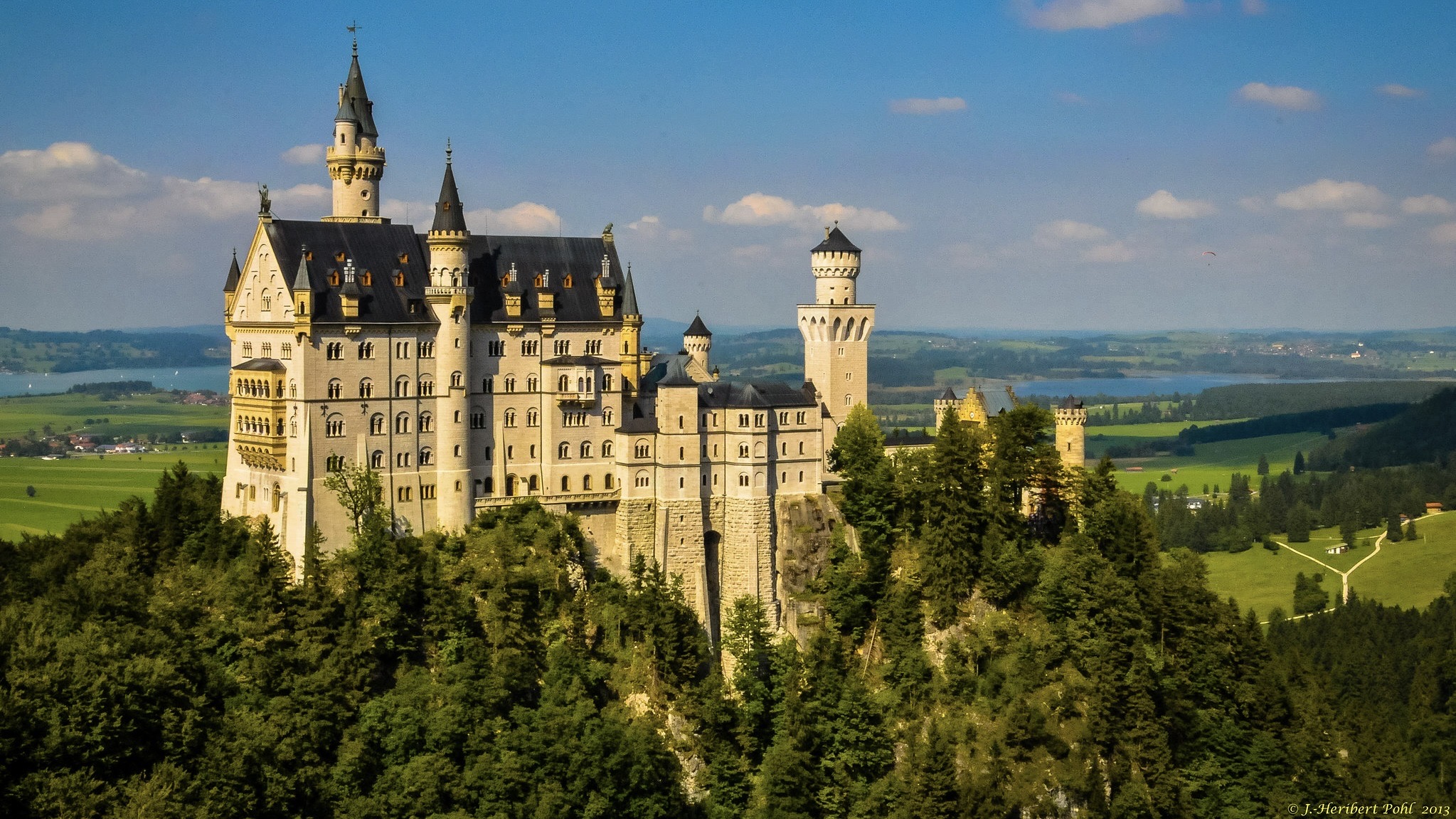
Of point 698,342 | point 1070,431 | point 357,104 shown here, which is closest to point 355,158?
point 357,104

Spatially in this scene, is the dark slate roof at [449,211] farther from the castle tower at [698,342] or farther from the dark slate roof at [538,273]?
the castle tower at [698,342]

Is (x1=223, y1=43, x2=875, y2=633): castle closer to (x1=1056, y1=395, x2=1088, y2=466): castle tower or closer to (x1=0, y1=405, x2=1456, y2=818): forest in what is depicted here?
(x1=0, y1=405, x2=1456, y2=818): forest

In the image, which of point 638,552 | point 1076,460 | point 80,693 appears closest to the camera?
point 80,693

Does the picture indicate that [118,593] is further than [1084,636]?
No

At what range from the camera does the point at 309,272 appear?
241 feet

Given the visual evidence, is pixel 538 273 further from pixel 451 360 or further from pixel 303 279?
pixel 303 279

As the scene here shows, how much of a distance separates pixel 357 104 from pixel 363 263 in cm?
1045

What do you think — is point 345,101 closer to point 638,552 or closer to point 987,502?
point 638,552

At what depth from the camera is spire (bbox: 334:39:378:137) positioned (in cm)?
8119

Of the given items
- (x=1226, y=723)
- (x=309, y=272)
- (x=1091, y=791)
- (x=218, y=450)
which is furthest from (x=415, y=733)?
(x=218, y=450)

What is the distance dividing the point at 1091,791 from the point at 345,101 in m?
47.4

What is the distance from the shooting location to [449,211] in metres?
76.1

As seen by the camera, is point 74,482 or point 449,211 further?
point 74,482

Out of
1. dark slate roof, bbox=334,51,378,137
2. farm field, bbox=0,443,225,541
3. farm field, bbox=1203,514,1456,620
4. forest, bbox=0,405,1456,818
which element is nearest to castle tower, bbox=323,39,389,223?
dark slate roof, bbox=334,51,378,137
